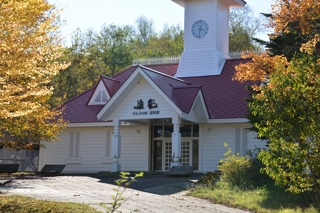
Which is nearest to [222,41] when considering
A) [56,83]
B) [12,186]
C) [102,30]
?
[56,83]

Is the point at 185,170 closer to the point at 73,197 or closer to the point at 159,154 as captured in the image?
the point at 159,154

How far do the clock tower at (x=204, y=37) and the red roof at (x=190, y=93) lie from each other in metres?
0.72

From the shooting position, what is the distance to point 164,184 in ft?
64.5

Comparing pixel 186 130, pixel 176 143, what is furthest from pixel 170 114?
pixel 186 130

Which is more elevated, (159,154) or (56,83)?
(56,83)

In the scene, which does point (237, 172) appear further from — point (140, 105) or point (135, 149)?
point (135, 149)

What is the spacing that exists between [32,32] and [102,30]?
42.0 m

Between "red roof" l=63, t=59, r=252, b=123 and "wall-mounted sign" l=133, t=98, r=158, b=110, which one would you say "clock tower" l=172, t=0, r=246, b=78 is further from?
"wall-mounted sign" l=133, t=98, r=158, b=110

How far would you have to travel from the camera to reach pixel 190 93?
2569 cm

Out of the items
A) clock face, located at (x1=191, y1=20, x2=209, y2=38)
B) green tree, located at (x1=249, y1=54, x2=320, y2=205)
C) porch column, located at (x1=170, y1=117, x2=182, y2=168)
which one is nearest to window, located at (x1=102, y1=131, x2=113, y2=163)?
porch column, located at (x1=170, y1=117, x2=182, y2=168)

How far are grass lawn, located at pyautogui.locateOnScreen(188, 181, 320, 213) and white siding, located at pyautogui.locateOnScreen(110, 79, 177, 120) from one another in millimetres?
7733

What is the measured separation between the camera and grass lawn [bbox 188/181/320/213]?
14594mm

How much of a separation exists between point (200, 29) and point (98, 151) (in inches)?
392

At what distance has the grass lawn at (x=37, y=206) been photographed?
12510mm
